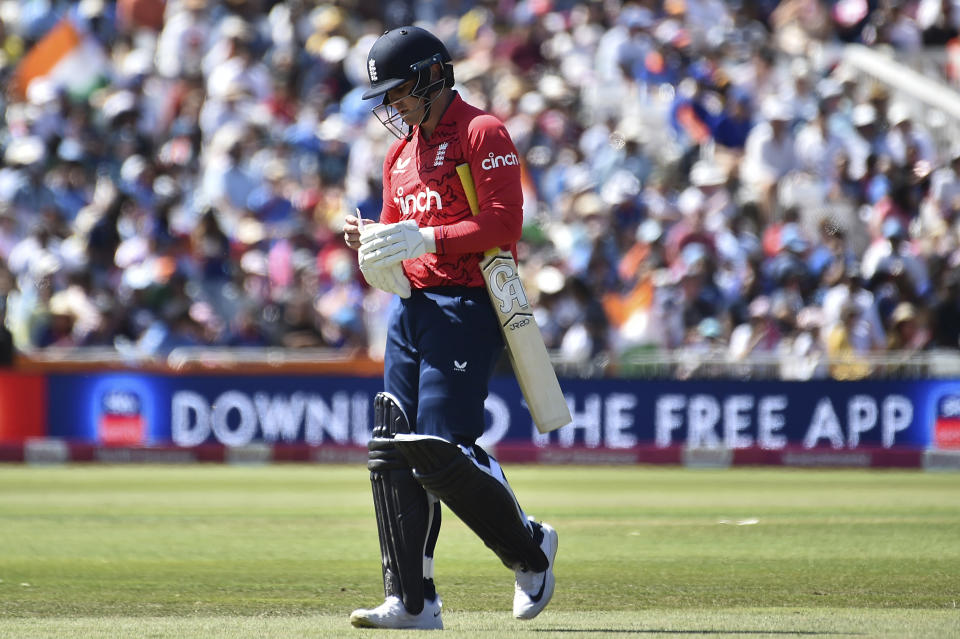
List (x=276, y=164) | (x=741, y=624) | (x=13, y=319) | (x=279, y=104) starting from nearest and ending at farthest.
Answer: (x=741, y=624) < (x=13, y=319) < (x=276, y=164) < (x=279, y=104)

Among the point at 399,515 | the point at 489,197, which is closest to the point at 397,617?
the point at 399,515

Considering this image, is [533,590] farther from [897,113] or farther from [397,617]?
[897,113]

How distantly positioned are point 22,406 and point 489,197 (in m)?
12.2

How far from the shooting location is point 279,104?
21.0 m

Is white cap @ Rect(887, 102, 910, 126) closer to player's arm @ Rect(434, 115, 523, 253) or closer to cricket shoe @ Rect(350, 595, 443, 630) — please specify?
player's arm @ Rect(434, 115, 523, 253)

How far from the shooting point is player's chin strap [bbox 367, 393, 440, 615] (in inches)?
248

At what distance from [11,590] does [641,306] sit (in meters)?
10.0

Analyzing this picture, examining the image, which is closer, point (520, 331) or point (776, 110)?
point (520, 331)

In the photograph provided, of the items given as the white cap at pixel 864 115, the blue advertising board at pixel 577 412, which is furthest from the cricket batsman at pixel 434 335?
the white cap at pixel 864 115

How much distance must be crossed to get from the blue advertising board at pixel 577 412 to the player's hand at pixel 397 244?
34.4 feet

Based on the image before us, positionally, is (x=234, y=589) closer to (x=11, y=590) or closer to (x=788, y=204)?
(x=11, y=590)

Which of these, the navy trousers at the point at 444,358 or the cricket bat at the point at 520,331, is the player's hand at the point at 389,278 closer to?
the navy trousers at the point at 444,358

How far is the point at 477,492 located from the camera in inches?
248

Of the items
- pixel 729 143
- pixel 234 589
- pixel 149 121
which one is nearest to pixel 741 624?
pixel 234 589
